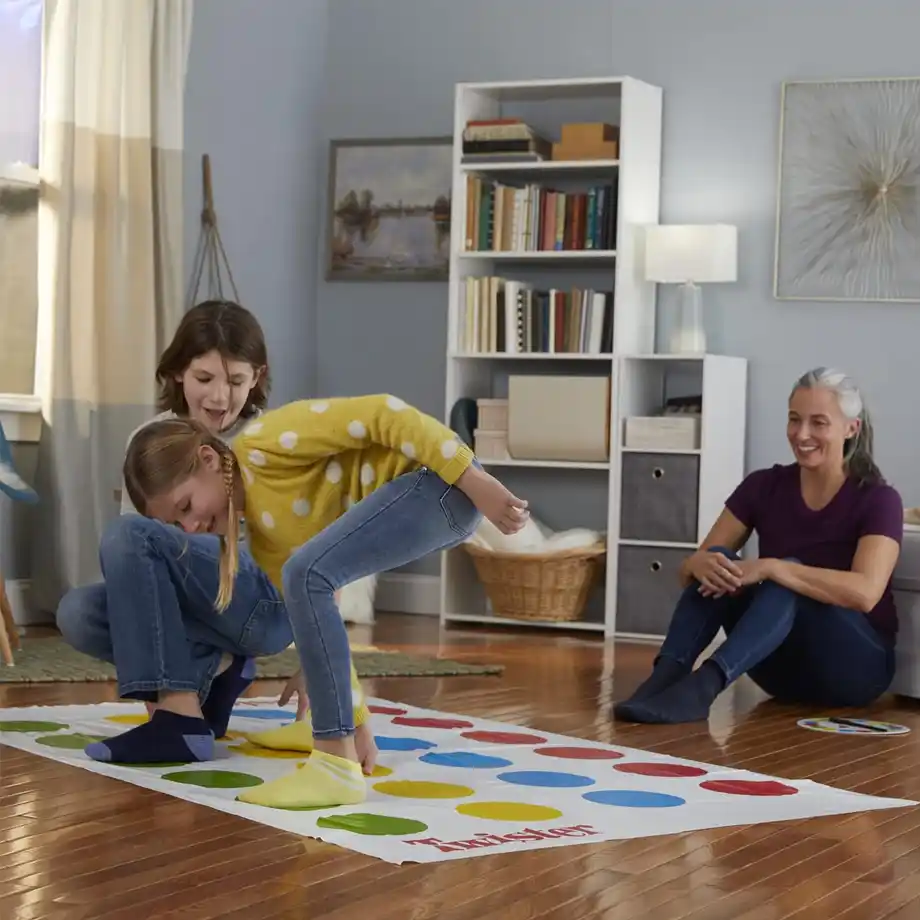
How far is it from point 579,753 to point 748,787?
402mm

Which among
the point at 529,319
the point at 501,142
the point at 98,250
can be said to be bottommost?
the point at 529,319

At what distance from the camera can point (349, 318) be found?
662 cm

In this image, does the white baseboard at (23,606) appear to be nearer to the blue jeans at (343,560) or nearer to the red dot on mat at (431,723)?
the red dot on mat at (431,723)

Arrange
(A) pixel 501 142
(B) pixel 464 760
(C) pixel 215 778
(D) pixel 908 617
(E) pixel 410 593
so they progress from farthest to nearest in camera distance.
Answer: (E) pixel 410 593 → (A) pixel 501 142 → (D) pixel 908 617 → (B) pixel 464 760 → (C) pixel 215 778

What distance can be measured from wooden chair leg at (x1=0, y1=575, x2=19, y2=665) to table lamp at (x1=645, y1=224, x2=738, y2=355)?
2468 millimetres

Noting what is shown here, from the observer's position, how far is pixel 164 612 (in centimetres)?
293

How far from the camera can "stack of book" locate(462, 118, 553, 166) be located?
5922 millimetres

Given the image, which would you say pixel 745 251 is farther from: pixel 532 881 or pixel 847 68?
pixel 532 881

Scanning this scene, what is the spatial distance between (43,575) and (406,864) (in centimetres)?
330

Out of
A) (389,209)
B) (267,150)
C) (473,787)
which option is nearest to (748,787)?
(473,787)

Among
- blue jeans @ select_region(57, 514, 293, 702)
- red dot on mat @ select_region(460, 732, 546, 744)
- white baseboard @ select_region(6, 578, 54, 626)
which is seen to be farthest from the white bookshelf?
blue jeans @ select_region(57, 514, 293, 702)

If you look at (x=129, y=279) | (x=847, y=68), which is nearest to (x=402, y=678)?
(x=129, y=279)

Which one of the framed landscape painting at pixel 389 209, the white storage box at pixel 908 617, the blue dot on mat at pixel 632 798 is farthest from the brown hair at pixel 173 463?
the framed landscape painting at pixel 389 209

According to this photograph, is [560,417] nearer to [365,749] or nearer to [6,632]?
[6,632]
